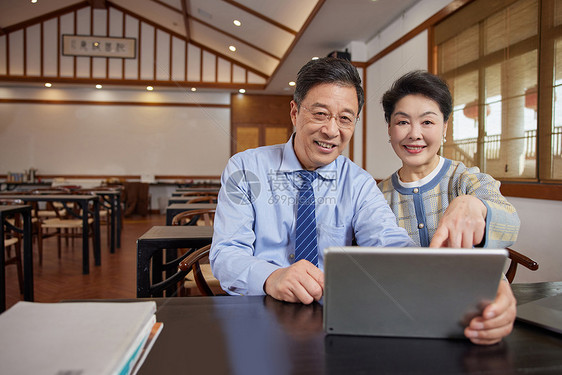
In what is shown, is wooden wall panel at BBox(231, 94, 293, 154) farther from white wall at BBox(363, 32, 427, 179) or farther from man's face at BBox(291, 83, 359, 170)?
man's face at BBox(291, 83, 359, 170)

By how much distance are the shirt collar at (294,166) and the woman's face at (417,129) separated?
262mm

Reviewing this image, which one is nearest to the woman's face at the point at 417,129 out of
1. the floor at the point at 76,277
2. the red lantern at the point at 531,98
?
the red lantern at the point at 531,98

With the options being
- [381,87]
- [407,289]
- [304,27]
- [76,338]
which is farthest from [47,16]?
[407,289]

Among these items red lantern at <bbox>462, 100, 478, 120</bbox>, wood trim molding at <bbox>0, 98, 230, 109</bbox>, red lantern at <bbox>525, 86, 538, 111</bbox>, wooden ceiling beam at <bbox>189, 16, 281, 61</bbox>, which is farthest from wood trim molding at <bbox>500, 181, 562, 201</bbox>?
wood trim molding at <bbox>0, 98, 230, 109</bbox>

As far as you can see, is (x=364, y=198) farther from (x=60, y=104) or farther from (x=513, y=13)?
(x=60, y=104)

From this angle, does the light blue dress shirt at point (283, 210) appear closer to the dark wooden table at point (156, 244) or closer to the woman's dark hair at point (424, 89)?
the woman's dark hair at point (424, 89)

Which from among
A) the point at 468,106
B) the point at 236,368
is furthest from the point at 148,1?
the point at 236,368

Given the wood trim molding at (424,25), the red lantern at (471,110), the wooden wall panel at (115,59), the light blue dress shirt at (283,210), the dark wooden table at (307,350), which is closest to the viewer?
the dark wooden table at (307,350)

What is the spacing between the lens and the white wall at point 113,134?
31.7 ft

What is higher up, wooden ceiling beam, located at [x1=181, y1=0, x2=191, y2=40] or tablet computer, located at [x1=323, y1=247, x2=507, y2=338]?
wooden ceiling beam, located at [x1=181, y1=0, x2=191, y2=40]

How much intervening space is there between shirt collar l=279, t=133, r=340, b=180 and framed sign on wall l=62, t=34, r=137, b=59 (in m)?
9.10

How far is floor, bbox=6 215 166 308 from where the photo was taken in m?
3.20

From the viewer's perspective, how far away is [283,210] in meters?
1.24

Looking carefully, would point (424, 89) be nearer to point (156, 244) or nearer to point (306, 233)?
point (306, 233)
